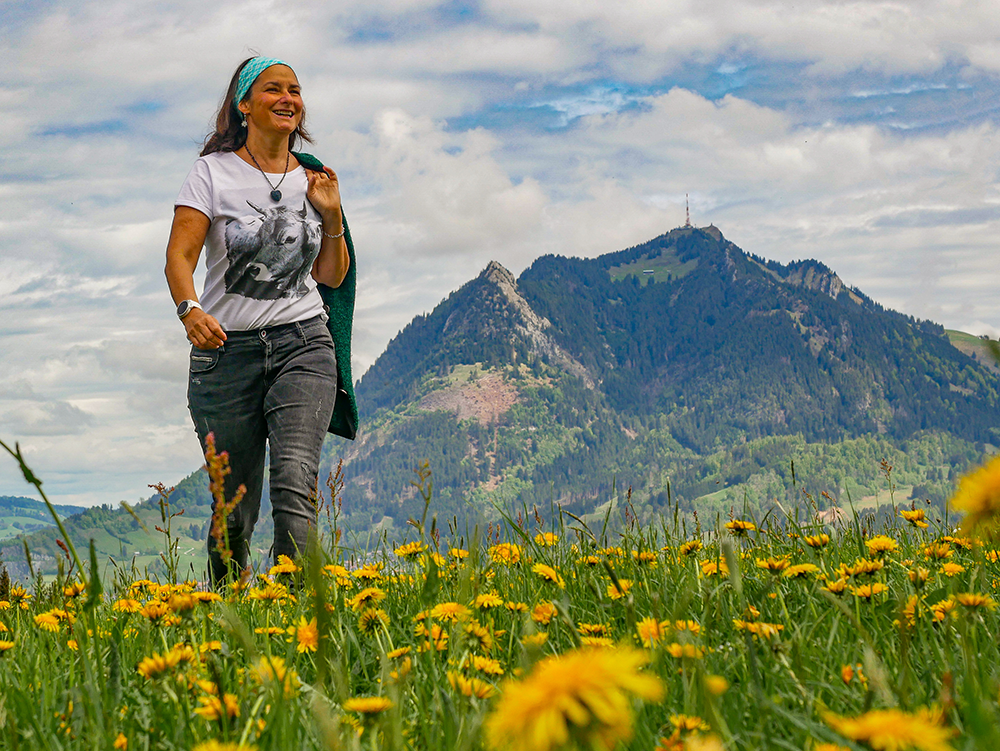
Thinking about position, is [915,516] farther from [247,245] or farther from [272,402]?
[247,245]

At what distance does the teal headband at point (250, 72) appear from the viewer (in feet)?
19.1

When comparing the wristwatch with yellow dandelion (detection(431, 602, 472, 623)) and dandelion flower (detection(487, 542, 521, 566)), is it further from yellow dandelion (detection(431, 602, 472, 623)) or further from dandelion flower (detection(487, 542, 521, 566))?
yellow dandelion (detection(431, 602, 472, 623))

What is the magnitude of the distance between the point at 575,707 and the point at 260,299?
518cm

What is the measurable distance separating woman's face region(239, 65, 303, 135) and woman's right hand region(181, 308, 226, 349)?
1532 millimetres

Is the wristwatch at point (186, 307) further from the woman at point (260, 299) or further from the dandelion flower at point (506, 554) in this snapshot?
the dandelion flower at point (506, 554)

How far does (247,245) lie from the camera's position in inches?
221

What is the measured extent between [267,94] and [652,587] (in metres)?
4.17

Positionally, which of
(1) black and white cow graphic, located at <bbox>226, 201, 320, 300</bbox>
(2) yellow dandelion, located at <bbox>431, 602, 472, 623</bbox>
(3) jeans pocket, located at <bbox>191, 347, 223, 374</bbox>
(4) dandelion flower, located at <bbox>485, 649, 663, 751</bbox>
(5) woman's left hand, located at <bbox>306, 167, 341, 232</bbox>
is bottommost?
(2) yellow dandelion, located at <bbox>431, 602, 472, 623</bbox>

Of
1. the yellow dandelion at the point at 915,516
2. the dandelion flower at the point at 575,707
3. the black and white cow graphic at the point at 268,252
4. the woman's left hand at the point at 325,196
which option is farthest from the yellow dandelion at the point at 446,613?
the woman's left hand at the point at 325,196

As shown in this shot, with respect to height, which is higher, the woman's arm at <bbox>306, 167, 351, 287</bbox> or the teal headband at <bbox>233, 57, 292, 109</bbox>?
the teal headband at <bbox>233, 57, 292, 109</bbox>

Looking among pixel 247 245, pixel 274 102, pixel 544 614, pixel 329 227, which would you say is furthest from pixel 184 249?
pixel 544 614

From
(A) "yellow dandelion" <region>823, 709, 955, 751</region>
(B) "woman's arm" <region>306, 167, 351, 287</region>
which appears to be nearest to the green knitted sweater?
(B) "woman's arm" <region>306, 167, 351, 287</region>

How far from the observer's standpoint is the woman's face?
5.70m

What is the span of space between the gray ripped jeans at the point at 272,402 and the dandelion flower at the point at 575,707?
473 centimetres
